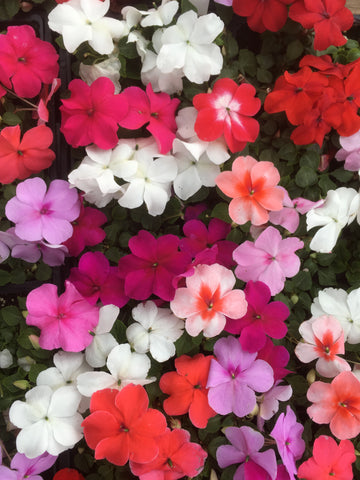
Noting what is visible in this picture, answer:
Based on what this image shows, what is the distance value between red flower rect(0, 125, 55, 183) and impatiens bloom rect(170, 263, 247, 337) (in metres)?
0.28

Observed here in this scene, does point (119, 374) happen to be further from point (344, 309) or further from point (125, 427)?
point (344, 309)

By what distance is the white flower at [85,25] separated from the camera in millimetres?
733

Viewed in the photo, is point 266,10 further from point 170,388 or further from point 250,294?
point 170,388

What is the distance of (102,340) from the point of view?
744 mm

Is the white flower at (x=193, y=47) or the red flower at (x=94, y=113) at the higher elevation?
the white flower at (x=193, y=47)

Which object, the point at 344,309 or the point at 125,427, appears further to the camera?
the point at 344,309

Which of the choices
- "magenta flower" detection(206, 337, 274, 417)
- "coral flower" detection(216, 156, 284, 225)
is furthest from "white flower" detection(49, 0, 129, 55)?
"magenta flower" detection(206, 337, 274, 417)

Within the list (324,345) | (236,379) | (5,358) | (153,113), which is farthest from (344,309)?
(5,358)

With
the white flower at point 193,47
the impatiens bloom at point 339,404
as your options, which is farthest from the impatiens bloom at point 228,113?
the impatiens bloom at point 339,404

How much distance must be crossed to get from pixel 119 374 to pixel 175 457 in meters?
0.13

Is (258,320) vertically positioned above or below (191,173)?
below

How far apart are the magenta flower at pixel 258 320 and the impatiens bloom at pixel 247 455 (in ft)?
0.39

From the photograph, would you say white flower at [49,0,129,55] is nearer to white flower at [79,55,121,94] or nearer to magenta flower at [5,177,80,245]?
white flower at [79,55,121,94]

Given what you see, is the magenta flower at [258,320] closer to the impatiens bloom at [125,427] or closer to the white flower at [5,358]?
the impatiens bloom at [125,427]
